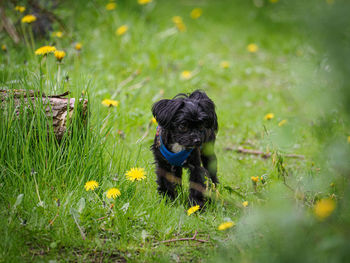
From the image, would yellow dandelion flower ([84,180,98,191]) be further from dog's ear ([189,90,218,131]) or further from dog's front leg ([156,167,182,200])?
dog's ear ([189,90,218,131])

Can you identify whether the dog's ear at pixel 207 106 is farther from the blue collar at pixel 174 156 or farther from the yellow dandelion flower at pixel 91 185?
the yellow dandelion flower at pixel 91 185

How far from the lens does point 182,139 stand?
3.57m

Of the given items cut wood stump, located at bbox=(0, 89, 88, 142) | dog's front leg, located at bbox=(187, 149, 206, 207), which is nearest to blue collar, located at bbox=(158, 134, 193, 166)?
dog's front leg, located at bbox=(187, 149, 206, 207)

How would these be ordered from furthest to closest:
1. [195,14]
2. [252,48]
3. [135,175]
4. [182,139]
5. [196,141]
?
1. [195,14]
2. [252,48]
3. [182,139]
4. [196,141]
5. [135,175]

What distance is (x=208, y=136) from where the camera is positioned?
3.85 metres

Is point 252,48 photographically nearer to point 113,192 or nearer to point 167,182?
point 167,182

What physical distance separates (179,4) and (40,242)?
8.74 metres

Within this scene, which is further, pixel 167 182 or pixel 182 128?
pixel 167 182

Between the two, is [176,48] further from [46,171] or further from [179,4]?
[46,171]

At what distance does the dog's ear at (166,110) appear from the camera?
11.8ft

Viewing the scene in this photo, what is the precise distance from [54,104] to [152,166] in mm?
1210

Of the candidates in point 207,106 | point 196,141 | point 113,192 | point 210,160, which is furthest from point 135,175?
point 210,160

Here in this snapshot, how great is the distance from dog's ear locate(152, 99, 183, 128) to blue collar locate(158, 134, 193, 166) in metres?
0.20

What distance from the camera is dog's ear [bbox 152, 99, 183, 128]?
3.59 meters
